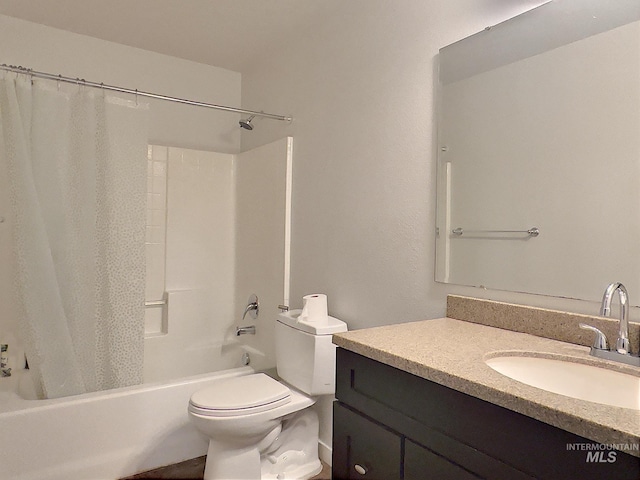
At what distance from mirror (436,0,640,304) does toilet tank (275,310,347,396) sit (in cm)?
61

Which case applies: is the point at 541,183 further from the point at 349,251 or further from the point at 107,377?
the point at 107,377

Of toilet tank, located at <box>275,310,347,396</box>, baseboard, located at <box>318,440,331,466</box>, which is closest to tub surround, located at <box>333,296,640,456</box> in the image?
toilet tank, located at <box>275,310,347,396</box>

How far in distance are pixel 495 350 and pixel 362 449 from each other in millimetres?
453

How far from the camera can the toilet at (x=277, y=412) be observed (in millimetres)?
1707

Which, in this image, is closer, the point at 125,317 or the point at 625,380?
the point at 625,380

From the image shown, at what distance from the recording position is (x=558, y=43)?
1.30 meters

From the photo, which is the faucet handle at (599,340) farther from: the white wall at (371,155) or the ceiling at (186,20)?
the ceiling at (186,20)

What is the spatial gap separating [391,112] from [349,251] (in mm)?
680

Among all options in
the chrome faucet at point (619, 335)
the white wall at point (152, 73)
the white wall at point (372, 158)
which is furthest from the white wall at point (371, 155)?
the white wall at point (152, 73)

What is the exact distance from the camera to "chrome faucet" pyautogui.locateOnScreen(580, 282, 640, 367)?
39.8 inches

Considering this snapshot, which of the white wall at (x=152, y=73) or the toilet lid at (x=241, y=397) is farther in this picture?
the white wall at (x=152, y=73)

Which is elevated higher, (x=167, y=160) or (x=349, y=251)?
(x=167, y=160)

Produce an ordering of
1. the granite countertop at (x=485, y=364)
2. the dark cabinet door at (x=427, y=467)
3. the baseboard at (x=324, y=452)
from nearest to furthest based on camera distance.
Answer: the granite countertop at (x=485, y=364), the dark cabinet door at (x=427, y=467), the baseboard at (x=324, y=452)

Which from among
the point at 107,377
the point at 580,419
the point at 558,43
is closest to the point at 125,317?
the point at 107,377
